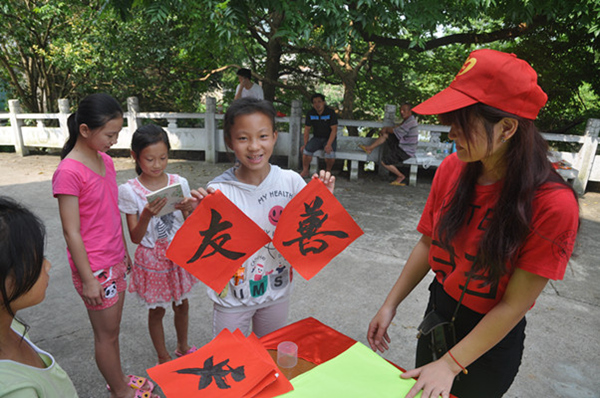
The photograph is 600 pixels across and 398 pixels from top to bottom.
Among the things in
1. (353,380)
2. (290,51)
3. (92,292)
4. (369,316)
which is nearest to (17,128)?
(290,51)

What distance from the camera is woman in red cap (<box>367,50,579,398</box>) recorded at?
98cm

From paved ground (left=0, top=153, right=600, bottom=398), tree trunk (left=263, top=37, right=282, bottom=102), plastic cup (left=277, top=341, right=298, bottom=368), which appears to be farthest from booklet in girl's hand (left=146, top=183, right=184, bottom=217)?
tree trunk (left=263, top=37, right=282, bottom=102)

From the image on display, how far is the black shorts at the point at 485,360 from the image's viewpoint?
1217 mm

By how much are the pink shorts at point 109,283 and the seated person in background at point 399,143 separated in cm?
594

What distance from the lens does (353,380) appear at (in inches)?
42.7

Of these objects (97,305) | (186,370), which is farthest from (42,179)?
(186,370)

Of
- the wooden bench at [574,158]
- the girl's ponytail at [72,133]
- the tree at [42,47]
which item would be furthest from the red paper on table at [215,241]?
the tree at [42,47]

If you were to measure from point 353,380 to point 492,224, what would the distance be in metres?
0.58

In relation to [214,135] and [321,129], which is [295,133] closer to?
[321,129]

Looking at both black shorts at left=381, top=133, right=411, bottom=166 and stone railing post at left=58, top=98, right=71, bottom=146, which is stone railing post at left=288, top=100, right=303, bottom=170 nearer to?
black shorts at left=381, top=133, right=411, bottom=166

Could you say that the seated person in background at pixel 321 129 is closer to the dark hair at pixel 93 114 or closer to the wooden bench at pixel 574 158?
the wooden bench at pixel 574 158

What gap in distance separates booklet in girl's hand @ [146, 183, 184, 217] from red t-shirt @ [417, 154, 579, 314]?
108cm

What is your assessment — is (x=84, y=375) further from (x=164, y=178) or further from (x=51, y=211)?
(x=51, y=211)

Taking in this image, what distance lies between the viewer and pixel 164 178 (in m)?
2.15
